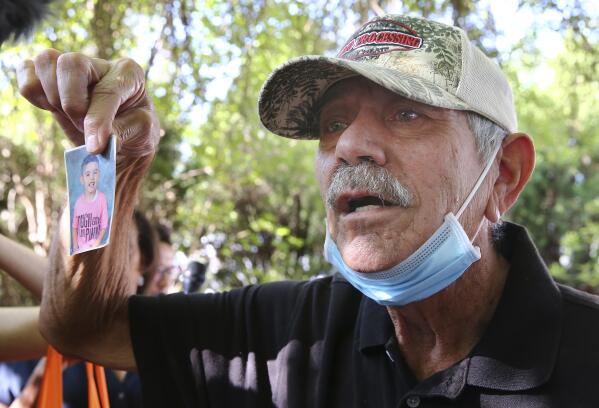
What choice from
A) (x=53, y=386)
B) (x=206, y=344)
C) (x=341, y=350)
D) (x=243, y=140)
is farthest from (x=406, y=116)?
(x=243, y=140)

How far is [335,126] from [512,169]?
0.58m

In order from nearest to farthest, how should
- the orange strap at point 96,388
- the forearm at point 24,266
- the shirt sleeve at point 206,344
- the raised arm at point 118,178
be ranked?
1. the raised arm at point 118,178
2. the shirt sleeve at point 206,344
3. the orange strap at point 96,388
4. the forearm at point 24,266

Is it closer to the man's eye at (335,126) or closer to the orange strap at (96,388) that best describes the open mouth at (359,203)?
the man's eye at (335,126)

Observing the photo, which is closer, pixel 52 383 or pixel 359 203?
pixel 359 203

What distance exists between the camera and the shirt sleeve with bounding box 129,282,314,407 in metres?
2.01

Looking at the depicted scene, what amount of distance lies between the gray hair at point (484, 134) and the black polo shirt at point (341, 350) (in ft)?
0.90

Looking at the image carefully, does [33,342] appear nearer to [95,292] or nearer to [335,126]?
[95,292]

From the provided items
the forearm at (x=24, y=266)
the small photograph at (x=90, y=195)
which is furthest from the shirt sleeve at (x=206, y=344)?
the small photograph at (x=90, y=195)

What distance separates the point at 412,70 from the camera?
1762mm

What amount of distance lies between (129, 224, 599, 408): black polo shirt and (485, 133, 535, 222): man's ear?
109 millimetres

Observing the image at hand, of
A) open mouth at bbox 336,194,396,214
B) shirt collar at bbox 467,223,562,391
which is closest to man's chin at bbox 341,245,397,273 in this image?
open mouth at bbox 336,194,396,214

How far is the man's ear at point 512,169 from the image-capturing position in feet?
6.36

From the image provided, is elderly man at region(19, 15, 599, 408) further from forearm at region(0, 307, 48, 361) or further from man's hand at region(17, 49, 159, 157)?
forearm at region(0, 307, 48, 361)

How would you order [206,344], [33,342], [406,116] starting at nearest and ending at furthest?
[406,116] → [206,344] → [33,342]
